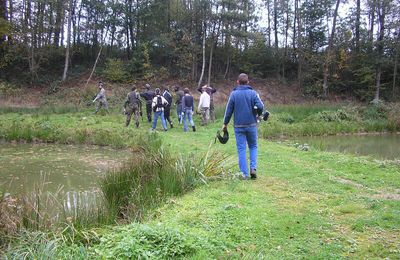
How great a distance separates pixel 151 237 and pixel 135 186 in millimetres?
2694

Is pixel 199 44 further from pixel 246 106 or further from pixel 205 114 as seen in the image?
pixel 246 106

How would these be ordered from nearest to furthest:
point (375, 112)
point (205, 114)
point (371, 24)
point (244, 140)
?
1. point (244, 140)
2. point (205, 114)
3. point (375, 112)
4. point (371, 24)

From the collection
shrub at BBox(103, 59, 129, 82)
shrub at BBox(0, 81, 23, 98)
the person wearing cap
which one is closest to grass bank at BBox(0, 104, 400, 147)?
the person wearing cap

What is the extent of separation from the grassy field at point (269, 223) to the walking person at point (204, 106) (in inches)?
328

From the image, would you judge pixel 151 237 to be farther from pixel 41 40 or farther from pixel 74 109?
pixel 41 40

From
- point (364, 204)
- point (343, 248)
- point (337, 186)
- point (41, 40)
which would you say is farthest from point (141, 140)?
point (41, 40)

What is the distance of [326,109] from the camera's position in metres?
23.7

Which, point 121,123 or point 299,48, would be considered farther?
point 299,48

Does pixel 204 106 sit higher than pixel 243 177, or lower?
higher

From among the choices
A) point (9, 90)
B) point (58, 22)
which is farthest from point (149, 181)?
point (58, 22)

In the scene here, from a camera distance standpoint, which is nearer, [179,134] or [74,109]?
[179,134]

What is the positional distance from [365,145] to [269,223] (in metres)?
12.1

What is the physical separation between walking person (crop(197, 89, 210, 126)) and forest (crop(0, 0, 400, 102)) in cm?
1210

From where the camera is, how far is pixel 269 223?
517cm
